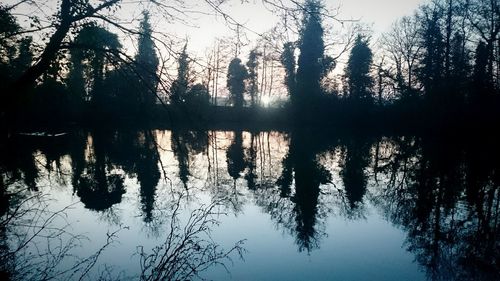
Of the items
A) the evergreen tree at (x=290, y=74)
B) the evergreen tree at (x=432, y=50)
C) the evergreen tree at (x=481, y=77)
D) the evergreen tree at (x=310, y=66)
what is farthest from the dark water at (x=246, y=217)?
the evergreen tree at (x=290, y=74)

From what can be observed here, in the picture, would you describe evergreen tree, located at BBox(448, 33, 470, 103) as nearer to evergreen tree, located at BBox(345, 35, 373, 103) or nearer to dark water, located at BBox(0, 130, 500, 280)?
evergreen tree, located at BBox(345, 35, 373, 103)

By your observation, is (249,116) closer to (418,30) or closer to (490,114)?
(418,30)

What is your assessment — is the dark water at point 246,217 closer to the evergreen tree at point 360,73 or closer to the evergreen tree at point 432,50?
the evergreen tree at point 432,50

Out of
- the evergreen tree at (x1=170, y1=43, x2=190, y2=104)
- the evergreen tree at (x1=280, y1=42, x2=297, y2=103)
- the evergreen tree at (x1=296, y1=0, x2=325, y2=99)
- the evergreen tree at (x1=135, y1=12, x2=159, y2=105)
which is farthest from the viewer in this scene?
the evergreen tree at (x1=280, y1=42, x2=297, y2=103)

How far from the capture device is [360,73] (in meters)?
41.2

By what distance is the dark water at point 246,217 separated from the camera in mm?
6547

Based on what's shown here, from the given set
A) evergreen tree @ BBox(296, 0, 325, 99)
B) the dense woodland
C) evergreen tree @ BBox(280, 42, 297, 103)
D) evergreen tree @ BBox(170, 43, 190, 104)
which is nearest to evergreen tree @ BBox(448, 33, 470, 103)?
the dense woodland

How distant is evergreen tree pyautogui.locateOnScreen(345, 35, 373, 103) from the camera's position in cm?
4094

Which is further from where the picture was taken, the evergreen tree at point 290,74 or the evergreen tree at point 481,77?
the evergreen tree at point 290,74

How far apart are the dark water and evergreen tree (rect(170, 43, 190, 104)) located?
448 mm

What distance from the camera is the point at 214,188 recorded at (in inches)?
517

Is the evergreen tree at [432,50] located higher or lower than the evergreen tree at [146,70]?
higher

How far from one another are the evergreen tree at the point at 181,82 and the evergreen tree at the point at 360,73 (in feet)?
127

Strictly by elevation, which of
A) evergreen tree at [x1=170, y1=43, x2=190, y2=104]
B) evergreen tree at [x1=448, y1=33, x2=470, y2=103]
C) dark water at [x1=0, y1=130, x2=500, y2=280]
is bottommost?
dark water at [x1=0, y1=130, x2=500, y2=280]
